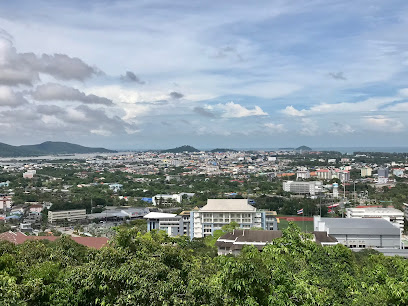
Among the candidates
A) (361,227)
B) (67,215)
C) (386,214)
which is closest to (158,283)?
(361,227)

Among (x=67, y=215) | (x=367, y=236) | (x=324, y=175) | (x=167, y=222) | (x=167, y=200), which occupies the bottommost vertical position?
(x=67, y=215)

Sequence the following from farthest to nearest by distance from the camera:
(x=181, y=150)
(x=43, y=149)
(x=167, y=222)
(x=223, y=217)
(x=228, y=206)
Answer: (x=43, y=149) < (x=181, y=150) < (x=167, y=222) < (x=228, y=206) < (x=223, y=217)

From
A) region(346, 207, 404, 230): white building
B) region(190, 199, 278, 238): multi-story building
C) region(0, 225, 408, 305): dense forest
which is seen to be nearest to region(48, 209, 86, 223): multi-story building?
region(190, 199, 278, 238): multi-story building

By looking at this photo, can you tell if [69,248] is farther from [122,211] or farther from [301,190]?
[301,190]

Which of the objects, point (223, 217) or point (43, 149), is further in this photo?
point (43, 149)

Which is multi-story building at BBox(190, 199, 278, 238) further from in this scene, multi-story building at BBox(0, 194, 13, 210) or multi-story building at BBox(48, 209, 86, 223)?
multi-story building at BBox(0, 194, 13, 210)

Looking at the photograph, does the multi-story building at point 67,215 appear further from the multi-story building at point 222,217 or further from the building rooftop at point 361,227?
the building rooftop at point 361,227

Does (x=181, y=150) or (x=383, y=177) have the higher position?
(x=181, y=150)

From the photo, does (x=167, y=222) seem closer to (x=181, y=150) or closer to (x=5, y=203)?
(x=5, y=203)

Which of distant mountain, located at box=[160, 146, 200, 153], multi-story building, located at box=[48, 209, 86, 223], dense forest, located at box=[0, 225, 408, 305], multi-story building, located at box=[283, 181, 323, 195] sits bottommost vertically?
multi-story building, located at box=[48, 209, 86, 223]
